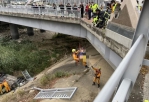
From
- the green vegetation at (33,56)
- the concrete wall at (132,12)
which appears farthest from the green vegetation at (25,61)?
the concrete wall at (132,12)

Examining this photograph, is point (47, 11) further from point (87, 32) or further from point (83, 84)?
point (83, 84)

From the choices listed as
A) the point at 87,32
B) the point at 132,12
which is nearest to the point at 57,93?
the point at 132,12

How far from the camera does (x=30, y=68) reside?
56.0ft

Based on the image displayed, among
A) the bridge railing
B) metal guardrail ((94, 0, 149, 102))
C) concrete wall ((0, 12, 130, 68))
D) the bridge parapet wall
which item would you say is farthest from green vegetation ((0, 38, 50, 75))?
metal guardrail ((94, 0, 149, 102))

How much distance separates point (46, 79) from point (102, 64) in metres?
4.53

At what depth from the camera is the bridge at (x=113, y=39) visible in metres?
1.50

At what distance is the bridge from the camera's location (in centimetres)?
150

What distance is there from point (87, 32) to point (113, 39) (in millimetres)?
6747

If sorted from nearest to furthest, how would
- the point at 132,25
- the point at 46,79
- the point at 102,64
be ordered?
the point at 132,25 < the point at 46,79 < the point at 102,64

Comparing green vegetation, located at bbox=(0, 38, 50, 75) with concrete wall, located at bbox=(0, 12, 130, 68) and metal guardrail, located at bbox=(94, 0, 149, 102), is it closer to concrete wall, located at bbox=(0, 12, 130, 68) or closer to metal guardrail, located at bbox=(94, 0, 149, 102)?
concrete wall, located at bbox=(0, 12, 130, 68)

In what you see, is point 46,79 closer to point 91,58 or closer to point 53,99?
point 53,99

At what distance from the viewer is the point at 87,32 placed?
1420 cm

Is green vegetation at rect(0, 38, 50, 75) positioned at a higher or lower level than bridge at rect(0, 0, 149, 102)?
lower

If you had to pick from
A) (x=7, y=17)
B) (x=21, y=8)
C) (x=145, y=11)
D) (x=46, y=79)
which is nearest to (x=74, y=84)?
(x=46, y=79)
